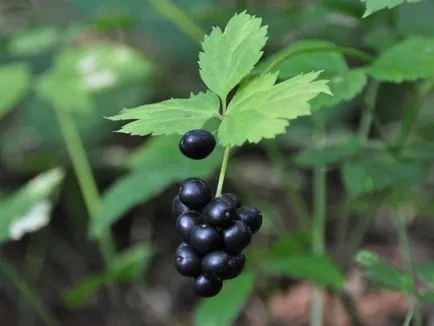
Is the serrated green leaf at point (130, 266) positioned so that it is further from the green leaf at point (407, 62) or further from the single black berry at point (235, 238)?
the single black berry at point (235, 238)

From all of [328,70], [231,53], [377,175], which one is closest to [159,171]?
[377,175]

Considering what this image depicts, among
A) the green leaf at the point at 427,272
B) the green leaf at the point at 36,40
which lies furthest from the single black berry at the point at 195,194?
the green leaf at the point at 36,40

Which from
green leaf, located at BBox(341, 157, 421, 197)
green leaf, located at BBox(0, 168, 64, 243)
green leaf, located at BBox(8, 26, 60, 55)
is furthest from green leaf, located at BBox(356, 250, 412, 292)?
green leaf, located at BBox(8, 26, 60, 55)

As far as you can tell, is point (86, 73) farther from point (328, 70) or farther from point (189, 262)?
point (189, 262)

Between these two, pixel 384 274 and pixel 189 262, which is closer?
pixel 189 262

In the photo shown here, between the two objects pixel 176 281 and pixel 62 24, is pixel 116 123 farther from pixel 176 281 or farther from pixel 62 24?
→ pixel 62 24

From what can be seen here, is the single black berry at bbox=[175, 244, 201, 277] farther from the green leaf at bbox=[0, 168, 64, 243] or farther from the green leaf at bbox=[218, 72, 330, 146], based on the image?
the green leaf at bbox=[0, 168, 64, 243]
